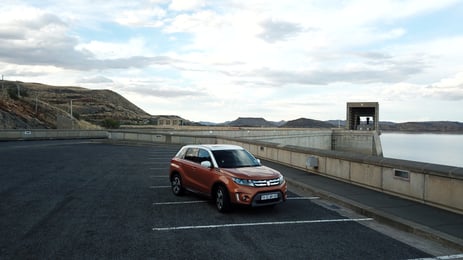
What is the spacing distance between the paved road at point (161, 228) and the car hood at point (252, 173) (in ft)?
2.88

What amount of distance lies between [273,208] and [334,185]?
3476mm

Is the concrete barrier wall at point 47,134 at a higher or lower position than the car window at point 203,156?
lower

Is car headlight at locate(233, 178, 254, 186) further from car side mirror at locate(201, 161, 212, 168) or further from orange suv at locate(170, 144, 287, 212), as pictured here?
car side mirror at locate(201, 161, 212, 168)

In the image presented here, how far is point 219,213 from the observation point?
30.2 feet

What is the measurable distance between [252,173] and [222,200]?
0.94m

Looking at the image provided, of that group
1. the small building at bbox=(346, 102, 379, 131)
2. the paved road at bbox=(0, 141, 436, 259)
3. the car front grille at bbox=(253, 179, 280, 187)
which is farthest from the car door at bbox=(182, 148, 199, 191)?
the small building at bbox=(346, 102, 379, 131)

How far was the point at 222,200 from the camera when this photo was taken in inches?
362

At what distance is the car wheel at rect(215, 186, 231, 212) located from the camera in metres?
9.09

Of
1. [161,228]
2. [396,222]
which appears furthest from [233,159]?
[396,222]

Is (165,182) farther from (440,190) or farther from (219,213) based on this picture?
(440,190)

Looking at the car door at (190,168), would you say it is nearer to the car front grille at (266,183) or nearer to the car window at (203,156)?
the car window at (203,156)

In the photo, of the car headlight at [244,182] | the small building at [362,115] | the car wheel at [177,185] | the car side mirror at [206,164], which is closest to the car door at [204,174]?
the car side mirror at [206,164]

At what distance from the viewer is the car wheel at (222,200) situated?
9086mm

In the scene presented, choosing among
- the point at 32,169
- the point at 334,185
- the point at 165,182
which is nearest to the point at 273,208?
the point at 334,185
